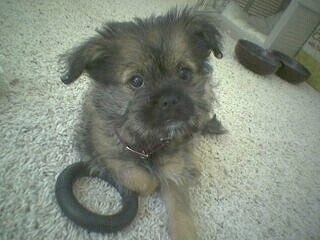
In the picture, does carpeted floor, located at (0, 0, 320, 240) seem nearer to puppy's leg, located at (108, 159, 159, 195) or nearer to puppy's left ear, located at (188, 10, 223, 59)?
puppy's leg, located at (108, 159, 159, 195)

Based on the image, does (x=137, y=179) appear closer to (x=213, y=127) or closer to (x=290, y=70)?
(x=213, y=127)

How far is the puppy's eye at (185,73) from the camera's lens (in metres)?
0.87

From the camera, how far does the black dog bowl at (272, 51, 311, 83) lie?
205 cm

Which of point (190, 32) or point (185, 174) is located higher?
point (190, 32)

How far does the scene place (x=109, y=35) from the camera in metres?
0.89

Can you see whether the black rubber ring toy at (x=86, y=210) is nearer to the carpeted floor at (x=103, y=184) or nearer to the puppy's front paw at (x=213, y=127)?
the carpeted floor at (x=103, y=184)

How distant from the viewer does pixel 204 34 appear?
0.94 metres

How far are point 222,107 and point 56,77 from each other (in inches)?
32.9

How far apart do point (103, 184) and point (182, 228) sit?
29 cm

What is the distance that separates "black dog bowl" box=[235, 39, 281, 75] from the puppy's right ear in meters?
1.32

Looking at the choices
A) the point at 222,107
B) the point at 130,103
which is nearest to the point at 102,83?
the point at 130,103

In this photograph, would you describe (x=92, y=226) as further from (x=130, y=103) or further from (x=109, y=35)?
(x=109, y=35)

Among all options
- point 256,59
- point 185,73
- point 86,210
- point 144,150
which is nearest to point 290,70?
point 256,59

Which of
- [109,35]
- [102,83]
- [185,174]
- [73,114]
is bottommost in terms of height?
[73,114]
